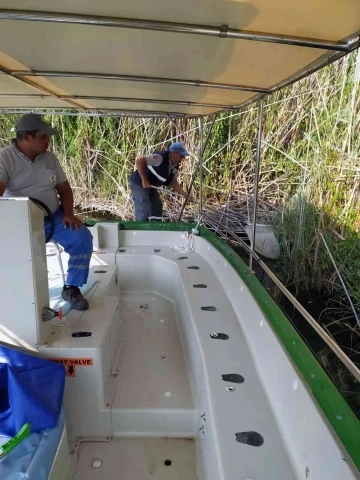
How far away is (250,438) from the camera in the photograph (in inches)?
40.3

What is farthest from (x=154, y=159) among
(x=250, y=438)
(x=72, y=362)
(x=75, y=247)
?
(x=250, y=438)

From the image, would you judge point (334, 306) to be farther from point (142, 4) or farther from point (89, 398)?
point (142, 4)

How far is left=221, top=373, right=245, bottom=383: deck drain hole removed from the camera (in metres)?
1.26

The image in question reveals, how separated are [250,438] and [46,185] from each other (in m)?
1.42

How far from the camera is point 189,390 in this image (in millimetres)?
1520

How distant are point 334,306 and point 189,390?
187 centimetres

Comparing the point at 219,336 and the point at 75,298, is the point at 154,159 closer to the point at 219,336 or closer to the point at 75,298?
the point at 75,298

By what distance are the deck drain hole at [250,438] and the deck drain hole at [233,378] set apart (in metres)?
0.23

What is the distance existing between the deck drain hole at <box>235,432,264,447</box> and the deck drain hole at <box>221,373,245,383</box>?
0.23 meters

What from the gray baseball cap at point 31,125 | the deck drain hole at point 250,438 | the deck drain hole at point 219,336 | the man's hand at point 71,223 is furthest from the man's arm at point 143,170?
the deck drain hole at point 250,438

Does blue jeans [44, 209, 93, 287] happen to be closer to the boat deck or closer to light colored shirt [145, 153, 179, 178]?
Result: the boat deck

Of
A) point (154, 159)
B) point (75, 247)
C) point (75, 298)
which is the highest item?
point (154, 159)

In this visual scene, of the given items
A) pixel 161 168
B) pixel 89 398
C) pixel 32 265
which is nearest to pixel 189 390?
pixel 89 398

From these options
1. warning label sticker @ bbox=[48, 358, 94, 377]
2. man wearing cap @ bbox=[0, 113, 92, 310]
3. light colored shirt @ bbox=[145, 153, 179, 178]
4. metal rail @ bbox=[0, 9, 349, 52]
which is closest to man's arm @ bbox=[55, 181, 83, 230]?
man wearing cap @ bbox=[0, 113, 92, 310]
